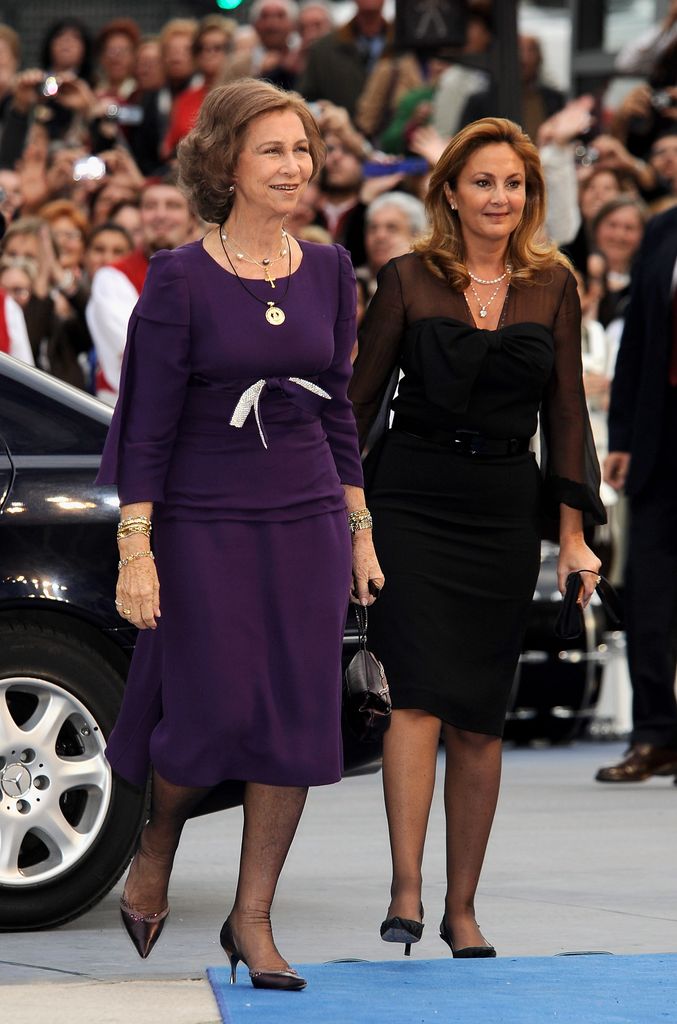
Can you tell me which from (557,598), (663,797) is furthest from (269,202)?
(557,598)

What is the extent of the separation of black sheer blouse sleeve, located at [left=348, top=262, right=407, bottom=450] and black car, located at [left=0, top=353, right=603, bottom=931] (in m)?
0.75

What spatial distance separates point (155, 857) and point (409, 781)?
679mm

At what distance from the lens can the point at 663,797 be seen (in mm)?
8852

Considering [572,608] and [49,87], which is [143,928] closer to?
[572,608]

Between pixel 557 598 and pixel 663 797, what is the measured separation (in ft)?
5.38

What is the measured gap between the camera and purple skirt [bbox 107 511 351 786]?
4.84 metres

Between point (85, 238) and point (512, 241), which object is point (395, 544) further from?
point (85, 238)

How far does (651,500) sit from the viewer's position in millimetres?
9117

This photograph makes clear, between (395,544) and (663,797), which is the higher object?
(395,544)

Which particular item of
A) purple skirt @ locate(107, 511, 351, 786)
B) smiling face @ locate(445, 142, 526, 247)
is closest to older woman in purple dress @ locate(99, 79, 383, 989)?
purple skirt @ locate(107, 511, 351, 786)

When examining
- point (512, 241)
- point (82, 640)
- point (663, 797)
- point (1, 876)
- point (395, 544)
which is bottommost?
point (663, 797)

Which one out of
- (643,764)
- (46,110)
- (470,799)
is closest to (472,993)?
(470,799)

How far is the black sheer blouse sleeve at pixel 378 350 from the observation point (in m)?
5.53

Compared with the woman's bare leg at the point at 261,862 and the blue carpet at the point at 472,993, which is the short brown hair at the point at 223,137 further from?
the blue carpet at the point at 472,993
